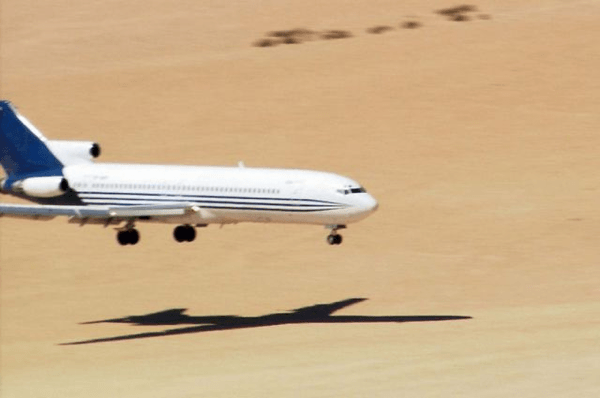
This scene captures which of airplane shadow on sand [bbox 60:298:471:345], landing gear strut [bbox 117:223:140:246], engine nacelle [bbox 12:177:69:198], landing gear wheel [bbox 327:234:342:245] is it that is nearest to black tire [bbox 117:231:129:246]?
landing gear strut [bbox 117:223:140:246]

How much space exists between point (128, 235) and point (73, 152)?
552cm

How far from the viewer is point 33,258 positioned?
66938mm

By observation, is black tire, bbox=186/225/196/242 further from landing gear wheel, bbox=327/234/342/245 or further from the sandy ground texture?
landing gear wheel, bbox=327/234/342/245

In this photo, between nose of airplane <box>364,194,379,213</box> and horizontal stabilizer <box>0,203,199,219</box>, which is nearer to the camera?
nose of airplane <box>364,194,379,213</box>

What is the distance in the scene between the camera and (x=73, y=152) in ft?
202

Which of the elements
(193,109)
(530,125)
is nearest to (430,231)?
(530,125)

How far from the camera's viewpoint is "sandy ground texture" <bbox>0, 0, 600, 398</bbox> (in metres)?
45.0

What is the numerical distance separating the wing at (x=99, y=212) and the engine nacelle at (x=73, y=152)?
15.9ft

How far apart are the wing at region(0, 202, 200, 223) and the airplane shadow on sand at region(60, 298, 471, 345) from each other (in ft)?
13.1

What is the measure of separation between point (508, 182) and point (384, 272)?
32.9 feet

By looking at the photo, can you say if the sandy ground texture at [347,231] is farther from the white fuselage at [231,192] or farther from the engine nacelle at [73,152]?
the engine nacelle at [73,152]

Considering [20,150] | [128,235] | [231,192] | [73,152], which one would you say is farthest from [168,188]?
[20,150]

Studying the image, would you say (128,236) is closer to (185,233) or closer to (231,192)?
(185,233)

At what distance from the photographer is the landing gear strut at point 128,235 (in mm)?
57750
